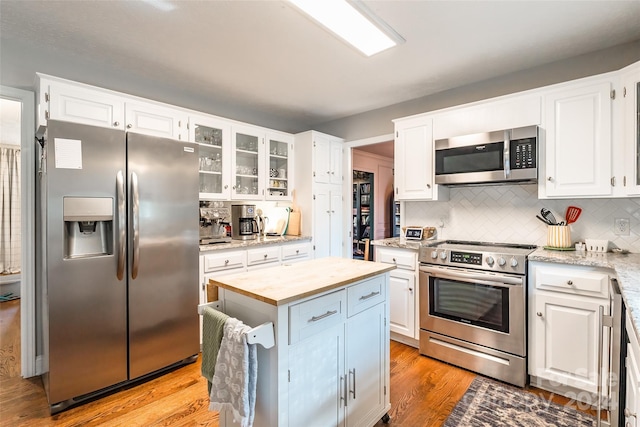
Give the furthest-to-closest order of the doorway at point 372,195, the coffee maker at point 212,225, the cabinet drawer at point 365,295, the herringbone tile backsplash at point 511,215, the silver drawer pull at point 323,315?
the doorway at point 372,195
the coffee maker at point 212,225
the herringbone tile backsplash at point 511,215
the cabinet drawer at point 365,295
the silver drawer pull at point 323,315

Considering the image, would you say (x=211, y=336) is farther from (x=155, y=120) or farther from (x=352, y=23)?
(x=155, y=120)

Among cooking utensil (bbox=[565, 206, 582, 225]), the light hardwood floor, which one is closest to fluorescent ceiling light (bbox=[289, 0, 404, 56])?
cooking utensil (bbox=[565, 206, 582, 225])

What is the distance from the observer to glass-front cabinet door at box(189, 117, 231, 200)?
3156 mm

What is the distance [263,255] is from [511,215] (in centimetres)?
245

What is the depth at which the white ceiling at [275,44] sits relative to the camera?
196cm

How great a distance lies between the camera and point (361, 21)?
190cm

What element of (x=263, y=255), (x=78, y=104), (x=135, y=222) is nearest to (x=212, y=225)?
(x=263, y=255)

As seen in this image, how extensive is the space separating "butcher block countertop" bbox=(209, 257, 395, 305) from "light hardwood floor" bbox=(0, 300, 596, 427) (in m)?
0.98

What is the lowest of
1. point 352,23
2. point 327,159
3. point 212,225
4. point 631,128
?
point 212,225

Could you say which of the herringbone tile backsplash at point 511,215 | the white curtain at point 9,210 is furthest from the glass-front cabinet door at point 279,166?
the white curtain at point 9,210

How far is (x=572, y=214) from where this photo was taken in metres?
2.55

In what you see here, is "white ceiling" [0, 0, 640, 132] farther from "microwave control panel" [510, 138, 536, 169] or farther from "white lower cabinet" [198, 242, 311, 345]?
"white lower cabinet" [198, 242, 311, 345]

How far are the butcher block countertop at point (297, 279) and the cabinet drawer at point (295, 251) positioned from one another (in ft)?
4.88

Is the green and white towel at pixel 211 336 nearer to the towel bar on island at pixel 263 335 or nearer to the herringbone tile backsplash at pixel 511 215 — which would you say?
the towel bar on island at pixel 263 335
